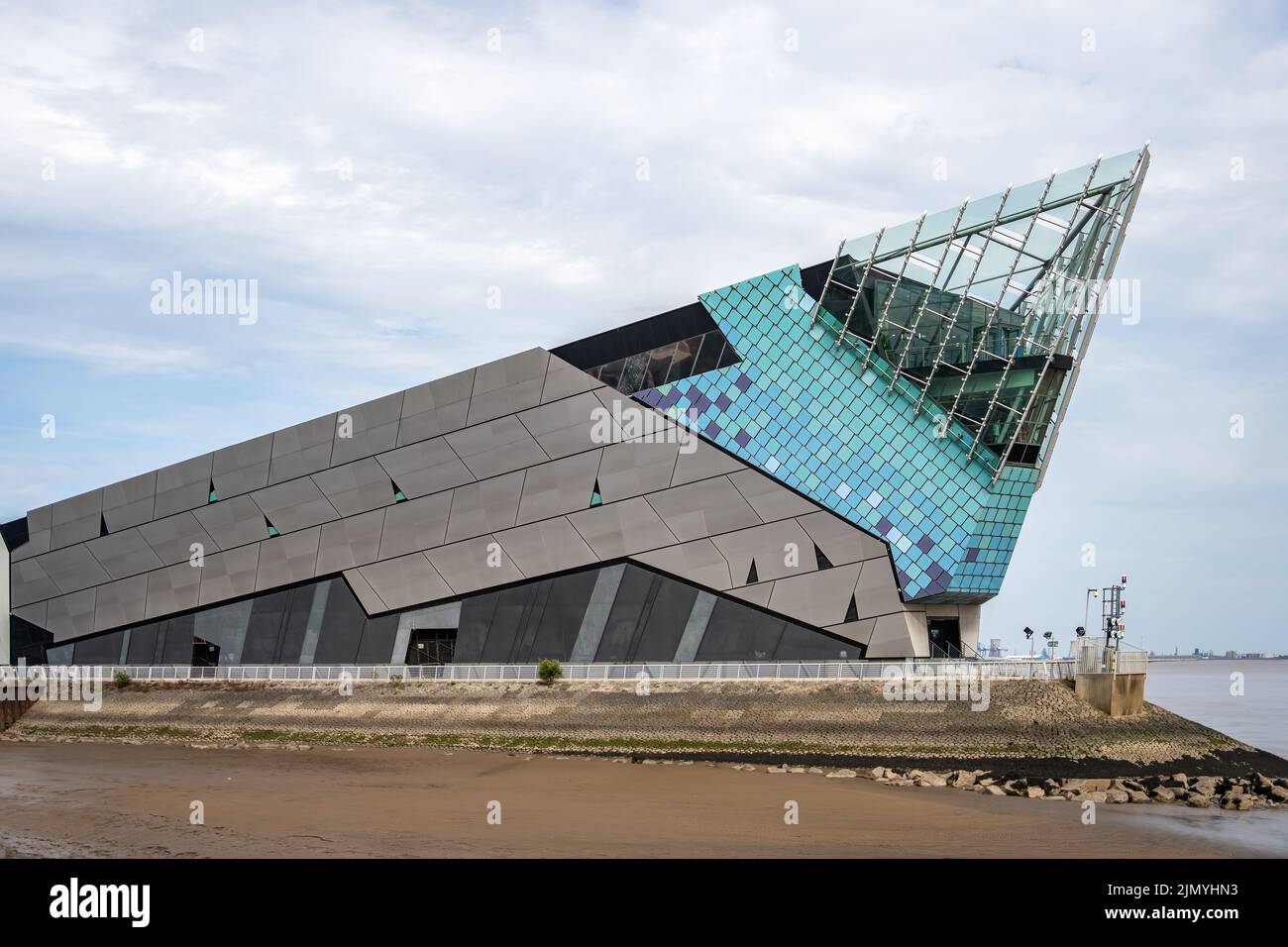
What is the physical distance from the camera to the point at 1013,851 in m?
23.9

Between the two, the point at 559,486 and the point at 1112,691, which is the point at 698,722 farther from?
the point at 1112,691

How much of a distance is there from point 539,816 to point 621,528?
69.5 ft

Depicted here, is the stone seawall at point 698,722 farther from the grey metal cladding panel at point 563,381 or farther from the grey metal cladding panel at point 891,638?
the grey metal cladding panel at point 563,381

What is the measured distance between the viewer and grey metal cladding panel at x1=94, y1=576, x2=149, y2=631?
6278 cm

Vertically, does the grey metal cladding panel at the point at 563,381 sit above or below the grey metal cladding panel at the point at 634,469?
above

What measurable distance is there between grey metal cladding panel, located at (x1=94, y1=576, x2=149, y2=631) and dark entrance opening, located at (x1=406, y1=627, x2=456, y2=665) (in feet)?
60.1

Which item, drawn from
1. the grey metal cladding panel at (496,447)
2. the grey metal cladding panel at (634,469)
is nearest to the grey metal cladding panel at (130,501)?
the grey metal cladding panel at (496,447)

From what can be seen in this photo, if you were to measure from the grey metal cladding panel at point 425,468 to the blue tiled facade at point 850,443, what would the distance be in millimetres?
10082

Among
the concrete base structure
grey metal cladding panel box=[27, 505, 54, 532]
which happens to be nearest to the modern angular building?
the concrete base structure

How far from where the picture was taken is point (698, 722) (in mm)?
40500

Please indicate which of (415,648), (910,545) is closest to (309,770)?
(415,648)

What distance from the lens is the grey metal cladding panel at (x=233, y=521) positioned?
58.2 meters

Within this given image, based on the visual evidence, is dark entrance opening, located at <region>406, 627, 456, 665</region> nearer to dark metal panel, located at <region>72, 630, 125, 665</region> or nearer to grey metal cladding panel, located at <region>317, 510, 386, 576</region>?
grey metal cladding panel, located at <region>317, 510, 386, 576</region>

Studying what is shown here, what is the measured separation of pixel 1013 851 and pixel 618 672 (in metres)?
22.6
